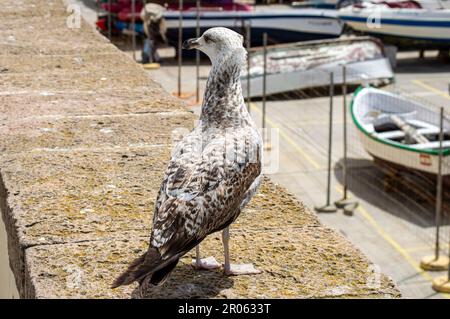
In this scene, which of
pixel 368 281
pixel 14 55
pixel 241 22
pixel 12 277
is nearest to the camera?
pixel 368 281

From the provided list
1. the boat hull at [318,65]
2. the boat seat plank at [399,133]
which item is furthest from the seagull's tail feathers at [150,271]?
the boat hull at [318,65]

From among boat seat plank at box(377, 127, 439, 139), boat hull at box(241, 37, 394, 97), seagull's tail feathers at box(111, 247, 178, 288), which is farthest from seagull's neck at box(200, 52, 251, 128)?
boat hull at box(241, 37, 394, 97)

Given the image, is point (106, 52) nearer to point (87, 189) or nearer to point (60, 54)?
point (60, 54)

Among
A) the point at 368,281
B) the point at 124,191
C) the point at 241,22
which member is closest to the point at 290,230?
the point at 368,281

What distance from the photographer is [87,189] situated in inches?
191

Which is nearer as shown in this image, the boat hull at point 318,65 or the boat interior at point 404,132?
the boat interior at point 404,132

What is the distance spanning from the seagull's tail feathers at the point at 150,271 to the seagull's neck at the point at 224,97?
0.79m

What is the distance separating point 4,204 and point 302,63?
24.6 meters

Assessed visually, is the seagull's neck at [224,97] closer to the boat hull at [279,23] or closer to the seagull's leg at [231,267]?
the seagull's leg at [231,267]

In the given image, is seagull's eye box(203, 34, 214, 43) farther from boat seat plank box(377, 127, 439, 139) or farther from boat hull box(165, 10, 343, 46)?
boat hull box(165, 10, 343, 46)

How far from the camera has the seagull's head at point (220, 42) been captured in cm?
408

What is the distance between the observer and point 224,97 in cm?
414

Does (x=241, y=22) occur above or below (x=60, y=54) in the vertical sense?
below

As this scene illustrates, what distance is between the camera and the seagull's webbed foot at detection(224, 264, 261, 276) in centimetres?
401
